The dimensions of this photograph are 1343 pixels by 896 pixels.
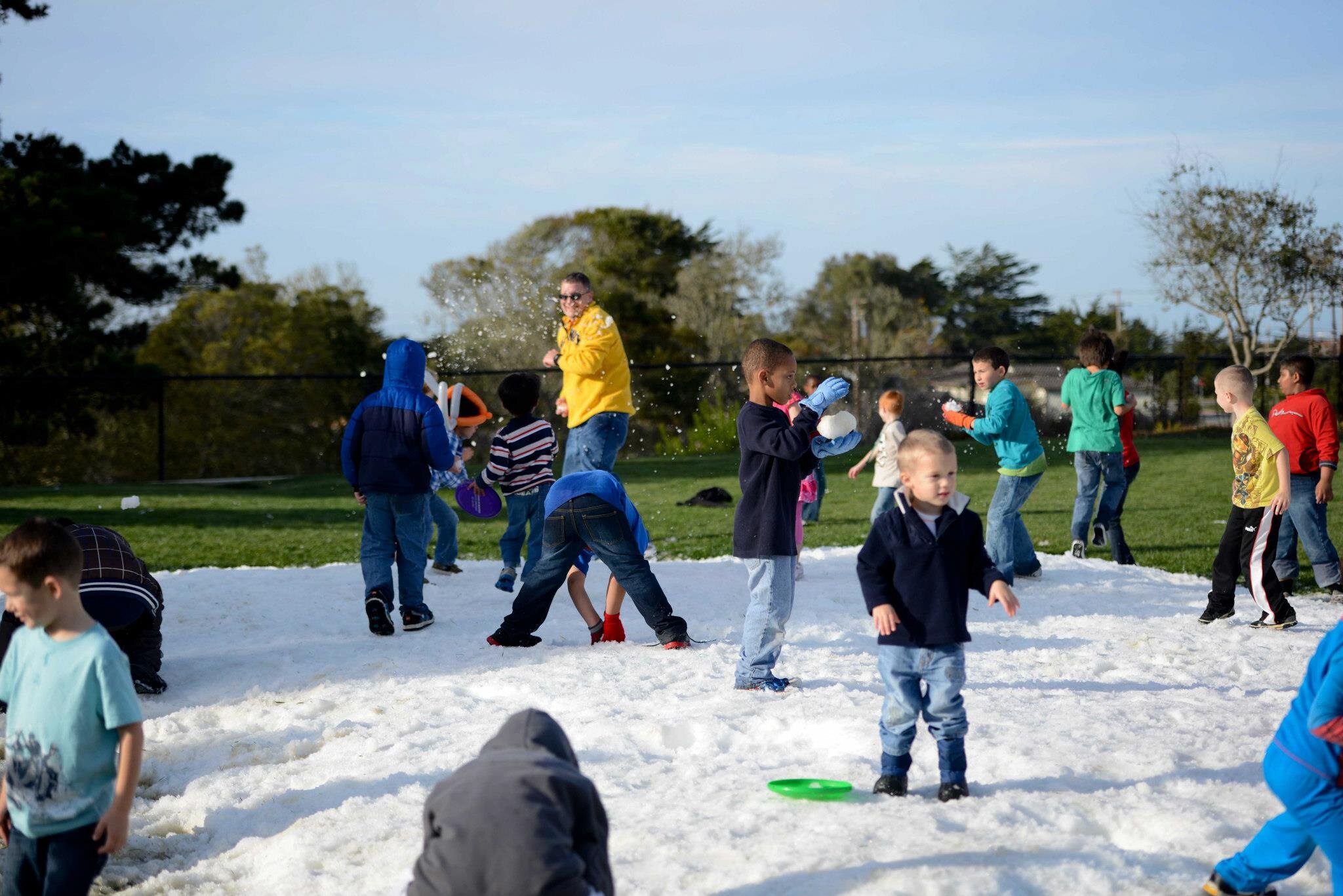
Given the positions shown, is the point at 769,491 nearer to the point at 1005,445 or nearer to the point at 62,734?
the point at 62,734

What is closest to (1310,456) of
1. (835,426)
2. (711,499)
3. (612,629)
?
(835,426)

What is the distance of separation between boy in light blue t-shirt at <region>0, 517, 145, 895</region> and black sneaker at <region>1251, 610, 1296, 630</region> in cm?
632

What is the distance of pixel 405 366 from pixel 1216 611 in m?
5.15

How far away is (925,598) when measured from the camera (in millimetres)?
4098

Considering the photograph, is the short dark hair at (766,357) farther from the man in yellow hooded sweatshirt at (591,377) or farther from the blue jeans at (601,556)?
the man in yellow hooded sweatshirt at (591,377)

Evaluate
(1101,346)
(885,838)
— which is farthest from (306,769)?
(1101,346)

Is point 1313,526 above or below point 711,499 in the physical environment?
above

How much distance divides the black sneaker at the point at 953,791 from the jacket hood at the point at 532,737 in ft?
5.47

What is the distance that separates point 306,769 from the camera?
15.9 feet

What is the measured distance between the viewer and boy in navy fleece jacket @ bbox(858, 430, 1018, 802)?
4066mm

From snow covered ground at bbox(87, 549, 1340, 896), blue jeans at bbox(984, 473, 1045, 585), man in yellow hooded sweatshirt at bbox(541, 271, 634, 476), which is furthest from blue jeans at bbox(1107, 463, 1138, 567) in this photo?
man in yellow hooded sweatshirt at bbox(541, 271, 634, 476)

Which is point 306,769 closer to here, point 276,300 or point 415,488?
point 415,488

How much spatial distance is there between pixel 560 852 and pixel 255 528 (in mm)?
12277

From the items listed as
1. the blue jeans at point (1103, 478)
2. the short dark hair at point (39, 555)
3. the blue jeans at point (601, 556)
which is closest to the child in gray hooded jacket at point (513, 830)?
the short dark hair at point (39, 555)
